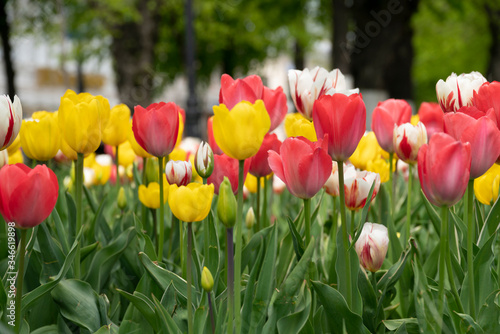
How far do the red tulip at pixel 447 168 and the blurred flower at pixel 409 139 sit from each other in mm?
505

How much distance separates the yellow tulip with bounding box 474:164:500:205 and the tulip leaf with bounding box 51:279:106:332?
939 millimetres

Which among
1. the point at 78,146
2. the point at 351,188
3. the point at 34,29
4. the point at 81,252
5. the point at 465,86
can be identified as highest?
the point at 34,29

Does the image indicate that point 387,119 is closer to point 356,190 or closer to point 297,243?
point 356,190

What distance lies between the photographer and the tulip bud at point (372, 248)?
3.76 feet

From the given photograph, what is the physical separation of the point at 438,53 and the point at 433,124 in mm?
18062

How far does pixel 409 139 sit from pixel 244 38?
53.0 ft

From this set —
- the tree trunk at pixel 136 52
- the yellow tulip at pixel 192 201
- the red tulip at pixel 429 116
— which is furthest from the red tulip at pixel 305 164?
the tree trunk at pixel 136 52

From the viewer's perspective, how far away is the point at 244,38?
17047 millimetres

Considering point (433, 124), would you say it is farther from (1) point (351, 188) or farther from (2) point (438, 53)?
(2) point (438, 53)

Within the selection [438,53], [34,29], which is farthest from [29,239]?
[438,53]

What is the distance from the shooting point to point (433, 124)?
1972mm

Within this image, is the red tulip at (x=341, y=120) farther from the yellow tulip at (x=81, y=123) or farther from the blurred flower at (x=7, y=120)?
the blurred flower at (x=7, y=120)

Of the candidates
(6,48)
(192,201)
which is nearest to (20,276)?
(192,201)

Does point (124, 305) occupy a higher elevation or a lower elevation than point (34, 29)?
lower
